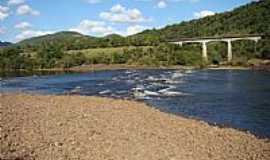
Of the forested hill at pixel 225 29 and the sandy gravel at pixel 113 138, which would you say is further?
the forested hill at pixel 225 29

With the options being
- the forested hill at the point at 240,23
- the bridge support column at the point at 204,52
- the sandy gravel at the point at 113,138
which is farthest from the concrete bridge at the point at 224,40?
the sandy gravel at the point at 113,138

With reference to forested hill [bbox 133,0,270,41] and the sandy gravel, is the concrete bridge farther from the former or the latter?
the sandy gravel

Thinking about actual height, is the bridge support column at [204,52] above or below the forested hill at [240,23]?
below

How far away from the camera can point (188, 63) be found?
13400 cm

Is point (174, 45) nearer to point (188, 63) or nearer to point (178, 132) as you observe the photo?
point (188, 63)

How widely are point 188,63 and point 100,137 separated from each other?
114m

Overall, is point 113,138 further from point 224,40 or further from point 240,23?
point 240,23

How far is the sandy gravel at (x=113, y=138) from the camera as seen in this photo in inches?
728

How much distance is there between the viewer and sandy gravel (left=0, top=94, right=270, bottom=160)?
18484 mm

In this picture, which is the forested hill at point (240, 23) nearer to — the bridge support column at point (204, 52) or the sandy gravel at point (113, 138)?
the bridge support column at point (204, 52)

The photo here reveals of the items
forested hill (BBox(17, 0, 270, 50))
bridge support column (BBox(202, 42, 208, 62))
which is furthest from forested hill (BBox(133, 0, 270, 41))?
bridge support column (BBox(202, 42, 208, 62))

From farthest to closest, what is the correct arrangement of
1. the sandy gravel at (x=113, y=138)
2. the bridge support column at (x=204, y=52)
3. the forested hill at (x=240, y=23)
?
1. the forested hill at (x=240, y=23)
2. the bridge support column at (x=204, y=52)
3. the sandy gravel at (x=113, y=138)

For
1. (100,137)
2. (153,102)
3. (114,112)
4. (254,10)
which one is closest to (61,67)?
(254,10)

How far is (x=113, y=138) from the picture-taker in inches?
854
